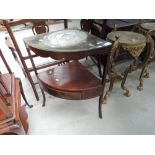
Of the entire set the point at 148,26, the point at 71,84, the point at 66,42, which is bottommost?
the point at 71,84

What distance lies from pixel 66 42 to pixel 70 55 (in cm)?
19

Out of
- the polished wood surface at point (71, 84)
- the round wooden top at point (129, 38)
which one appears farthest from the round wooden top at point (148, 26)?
the polished wood surface at point (71, 84)

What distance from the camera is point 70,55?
1321 millimetres

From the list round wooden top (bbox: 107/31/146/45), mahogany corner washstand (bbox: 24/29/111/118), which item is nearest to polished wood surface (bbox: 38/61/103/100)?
mahogany corner washstand (bbox: 24/29/111/118)

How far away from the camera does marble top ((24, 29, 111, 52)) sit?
4.39 ft

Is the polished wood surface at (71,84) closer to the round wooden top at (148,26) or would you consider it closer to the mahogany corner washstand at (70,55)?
the mahogany corner washstand at (70,55)

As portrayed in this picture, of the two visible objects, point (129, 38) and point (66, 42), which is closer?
point (66, 42)

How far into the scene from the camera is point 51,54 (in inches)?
52.7

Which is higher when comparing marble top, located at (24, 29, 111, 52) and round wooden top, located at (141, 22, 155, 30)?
marble top, located at (24, 29, 111, 52)

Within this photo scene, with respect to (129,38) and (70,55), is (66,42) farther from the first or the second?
(129,38)

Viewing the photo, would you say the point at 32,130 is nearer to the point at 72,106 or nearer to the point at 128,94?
the point at 72,106

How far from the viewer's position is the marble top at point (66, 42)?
1338 millimetres

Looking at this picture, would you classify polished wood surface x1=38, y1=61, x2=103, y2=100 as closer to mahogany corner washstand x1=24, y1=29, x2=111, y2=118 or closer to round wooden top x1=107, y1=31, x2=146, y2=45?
mahogany corner washstand x1=24, y1=29, x2=111, y2=118

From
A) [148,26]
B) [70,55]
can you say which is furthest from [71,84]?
[148,26]
